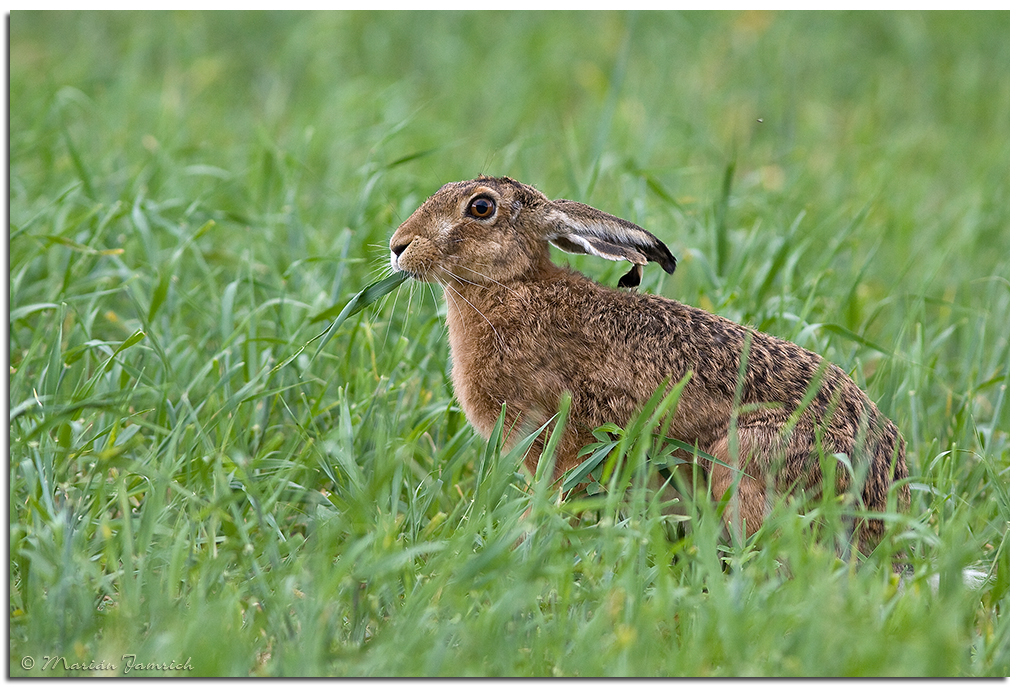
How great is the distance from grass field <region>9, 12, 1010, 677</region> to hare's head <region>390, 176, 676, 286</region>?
0.42 metres

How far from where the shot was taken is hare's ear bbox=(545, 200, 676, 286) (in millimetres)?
4129

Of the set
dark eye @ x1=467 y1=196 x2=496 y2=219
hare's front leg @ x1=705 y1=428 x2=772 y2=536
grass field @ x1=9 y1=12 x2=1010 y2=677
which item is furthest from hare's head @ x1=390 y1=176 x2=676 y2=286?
hare's front leg @ x1=705 y1=428 x2=772 y2=536

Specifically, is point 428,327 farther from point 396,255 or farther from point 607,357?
point 607,357

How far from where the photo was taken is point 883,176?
7.38 m

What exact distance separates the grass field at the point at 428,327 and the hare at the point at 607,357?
11.0 inches

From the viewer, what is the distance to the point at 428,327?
4984 millimetres

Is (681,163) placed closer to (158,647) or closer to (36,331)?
(36,331)

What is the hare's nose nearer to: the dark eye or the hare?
the hare

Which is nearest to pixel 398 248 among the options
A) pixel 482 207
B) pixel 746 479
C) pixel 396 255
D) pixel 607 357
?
pixel 396 255

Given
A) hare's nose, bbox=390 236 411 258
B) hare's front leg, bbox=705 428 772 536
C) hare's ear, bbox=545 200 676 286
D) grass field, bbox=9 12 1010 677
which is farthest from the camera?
hare's nose, bbox=390 236 411 258

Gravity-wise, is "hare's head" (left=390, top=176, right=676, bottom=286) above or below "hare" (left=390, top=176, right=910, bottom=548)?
above

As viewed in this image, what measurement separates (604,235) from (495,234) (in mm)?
440

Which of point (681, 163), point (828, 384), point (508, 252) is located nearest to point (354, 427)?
point (508, 252)

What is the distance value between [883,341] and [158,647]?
4.04 m
